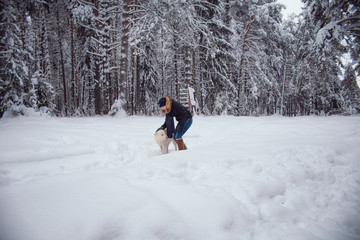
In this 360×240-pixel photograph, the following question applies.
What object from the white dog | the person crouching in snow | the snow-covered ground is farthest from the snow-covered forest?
the snow-covered ground

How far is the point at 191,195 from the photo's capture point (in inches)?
85.0

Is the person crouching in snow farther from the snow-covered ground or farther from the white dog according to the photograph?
the snow-covered ground

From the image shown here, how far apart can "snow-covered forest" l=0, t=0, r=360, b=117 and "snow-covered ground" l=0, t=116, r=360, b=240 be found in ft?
21.6

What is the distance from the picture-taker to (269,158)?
3.50m

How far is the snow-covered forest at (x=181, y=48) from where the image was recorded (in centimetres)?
840

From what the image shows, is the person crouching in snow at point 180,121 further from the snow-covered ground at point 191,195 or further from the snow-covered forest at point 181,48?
the snow-covered forest at point 181,48

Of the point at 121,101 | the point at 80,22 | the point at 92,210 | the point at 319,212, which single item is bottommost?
the point at 319,212

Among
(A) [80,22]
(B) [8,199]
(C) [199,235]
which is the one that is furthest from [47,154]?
(A) [80,22]

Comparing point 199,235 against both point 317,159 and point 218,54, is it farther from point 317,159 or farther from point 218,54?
point 218,54

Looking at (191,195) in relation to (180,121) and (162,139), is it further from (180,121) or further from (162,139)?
(180,121)

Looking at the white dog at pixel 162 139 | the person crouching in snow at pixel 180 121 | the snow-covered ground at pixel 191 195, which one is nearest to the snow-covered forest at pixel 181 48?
the person crouching in snow at pixel 180 121

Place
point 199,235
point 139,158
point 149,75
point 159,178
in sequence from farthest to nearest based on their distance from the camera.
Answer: point 149,75, point 139,158, point 159,178, point 199,235

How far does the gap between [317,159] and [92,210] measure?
392cm

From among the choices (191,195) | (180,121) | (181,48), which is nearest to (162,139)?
(180,121)
